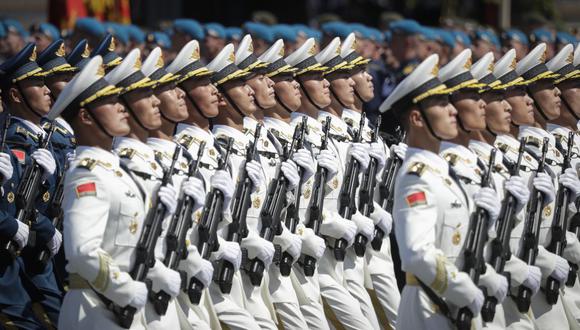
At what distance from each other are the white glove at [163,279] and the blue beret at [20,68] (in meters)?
3.04

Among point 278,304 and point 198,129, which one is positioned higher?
point 198,129

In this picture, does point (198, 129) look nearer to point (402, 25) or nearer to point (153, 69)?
point (153, 69)

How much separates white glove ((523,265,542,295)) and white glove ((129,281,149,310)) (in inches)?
98.7

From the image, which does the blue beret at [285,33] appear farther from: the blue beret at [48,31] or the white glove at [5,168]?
the white glove at [5,168]

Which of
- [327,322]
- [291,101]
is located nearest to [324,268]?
[327,322]

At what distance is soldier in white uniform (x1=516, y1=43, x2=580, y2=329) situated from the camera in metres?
10.5

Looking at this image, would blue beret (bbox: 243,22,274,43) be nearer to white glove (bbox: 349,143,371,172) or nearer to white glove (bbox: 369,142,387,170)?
white glove (bbox: 369,142,387,170)

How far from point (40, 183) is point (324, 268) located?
2327 mm

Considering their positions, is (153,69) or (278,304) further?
(278,304)

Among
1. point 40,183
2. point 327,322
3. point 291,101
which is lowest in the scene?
point 327,322

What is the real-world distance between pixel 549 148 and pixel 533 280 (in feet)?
6.80

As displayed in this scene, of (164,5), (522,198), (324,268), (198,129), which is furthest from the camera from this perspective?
(164,5)

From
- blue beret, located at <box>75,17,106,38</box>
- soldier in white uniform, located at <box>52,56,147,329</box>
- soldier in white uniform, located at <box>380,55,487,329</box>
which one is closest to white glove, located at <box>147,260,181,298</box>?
soldier in white uniform, located at <box>52,56,147,329</box>

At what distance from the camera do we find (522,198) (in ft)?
31.1
